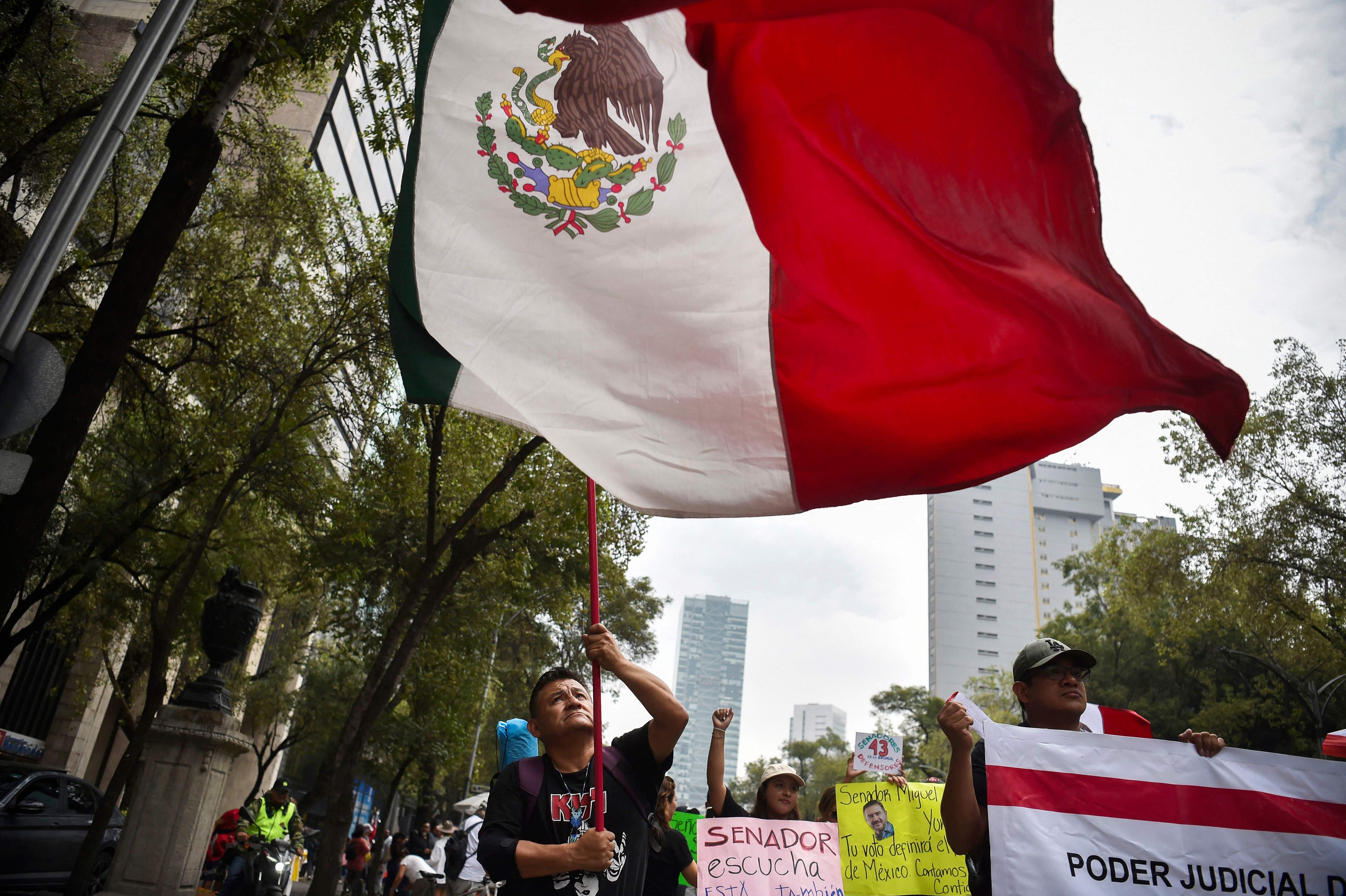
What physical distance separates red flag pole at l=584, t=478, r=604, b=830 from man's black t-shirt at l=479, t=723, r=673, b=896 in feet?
0.40

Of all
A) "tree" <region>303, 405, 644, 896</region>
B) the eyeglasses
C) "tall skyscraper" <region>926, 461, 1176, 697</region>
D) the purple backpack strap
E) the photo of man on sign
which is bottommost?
the purple backpack strap

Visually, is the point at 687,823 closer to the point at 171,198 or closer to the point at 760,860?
the point at 760,860

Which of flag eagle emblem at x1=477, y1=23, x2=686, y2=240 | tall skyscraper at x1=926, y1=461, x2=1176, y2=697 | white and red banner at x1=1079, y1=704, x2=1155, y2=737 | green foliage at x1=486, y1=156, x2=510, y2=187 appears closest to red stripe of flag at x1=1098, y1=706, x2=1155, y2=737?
white and red banner at x1=1079, y1=704, x2=1155, y2=737

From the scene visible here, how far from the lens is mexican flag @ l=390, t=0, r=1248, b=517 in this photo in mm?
3617

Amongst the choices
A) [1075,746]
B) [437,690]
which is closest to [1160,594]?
[437,690]

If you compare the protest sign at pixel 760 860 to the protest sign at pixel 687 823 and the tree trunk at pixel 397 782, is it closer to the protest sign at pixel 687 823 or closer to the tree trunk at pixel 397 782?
the protest sign at pixel 687 823

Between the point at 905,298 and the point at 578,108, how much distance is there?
4.88 ft

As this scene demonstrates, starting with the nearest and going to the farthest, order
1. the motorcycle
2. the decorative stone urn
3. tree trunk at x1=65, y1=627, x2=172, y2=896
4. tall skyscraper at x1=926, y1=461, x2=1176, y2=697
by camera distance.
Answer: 1. the decorative stone urn
2. the motorcycle
3. tree trunk at x1=65, y1=627, x2=172, y2=896
4. tall skyscraper at x1=926, y1=461, x2=1176, y2=697

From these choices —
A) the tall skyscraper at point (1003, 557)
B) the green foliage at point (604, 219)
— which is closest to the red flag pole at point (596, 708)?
the green foliage at point (604, 219)

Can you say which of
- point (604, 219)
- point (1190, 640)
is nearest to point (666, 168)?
point (604, 219)

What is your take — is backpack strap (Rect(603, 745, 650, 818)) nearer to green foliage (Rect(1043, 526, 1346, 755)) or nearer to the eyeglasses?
the eyeglasses

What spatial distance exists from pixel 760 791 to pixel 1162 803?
11.1 ft

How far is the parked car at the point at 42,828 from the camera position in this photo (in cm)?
1128

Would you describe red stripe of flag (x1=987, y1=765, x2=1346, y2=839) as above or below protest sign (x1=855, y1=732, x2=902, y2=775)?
below
